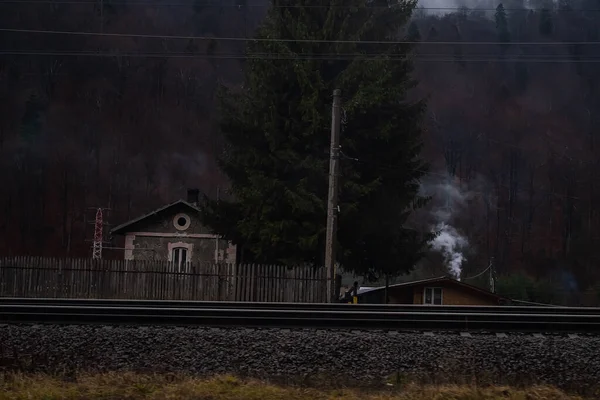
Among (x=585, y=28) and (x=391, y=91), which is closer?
(x=391, y=91)

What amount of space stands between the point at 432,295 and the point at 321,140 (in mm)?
11879

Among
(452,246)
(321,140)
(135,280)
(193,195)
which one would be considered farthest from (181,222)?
(452,246)

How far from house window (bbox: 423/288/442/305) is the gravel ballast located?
85.6 ft

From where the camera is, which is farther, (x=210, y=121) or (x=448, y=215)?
(x=210, y=121)

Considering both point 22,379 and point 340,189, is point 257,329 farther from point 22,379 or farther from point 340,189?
point 340,189

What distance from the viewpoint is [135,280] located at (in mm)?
22797

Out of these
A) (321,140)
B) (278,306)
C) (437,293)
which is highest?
(321,140)

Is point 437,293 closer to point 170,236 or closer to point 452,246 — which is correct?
point 170,236

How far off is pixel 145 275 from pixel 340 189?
7.58 metres

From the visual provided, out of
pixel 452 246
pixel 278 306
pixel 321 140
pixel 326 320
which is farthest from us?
pixel 452 246

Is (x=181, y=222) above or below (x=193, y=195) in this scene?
below

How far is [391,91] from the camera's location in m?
26.2

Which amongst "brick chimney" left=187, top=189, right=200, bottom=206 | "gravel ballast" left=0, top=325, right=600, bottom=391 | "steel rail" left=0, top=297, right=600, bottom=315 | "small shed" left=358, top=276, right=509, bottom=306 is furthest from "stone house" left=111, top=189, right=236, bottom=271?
"gravel ballast" left=0, top=325, right=600, bottom=391

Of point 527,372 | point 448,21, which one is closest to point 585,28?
point 448,21
